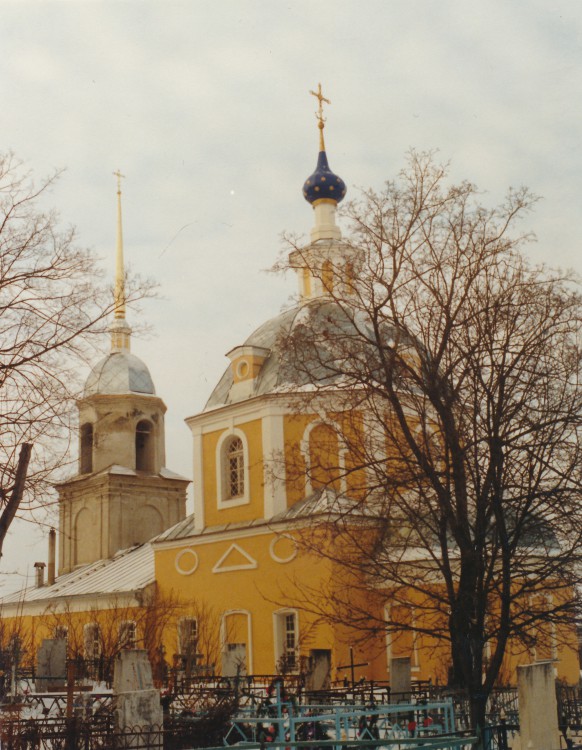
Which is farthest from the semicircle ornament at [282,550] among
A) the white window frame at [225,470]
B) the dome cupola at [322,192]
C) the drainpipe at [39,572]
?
the drainpipe at [39,572]

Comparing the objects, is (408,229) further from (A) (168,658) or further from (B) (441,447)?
(A) (168,658)

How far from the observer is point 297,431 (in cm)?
2720

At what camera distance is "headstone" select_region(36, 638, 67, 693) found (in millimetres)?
18906

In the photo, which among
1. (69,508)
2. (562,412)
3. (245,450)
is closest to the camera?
(562,412)

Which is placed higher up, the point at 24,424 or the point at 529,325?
the point at 529,325

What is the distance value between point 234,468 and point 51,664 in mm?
10594

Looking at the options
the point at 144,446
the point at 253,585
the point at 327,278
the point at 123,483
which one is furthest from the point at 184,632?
the point at 327,278

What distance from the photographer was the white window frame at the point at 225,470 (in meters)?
28.1

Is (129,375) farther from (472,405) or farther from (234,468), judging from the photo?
(472,405)

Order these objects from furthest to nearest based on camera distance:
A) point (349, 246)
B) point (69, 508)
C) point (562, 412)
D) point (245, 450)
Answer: point (69, 508)
point (245, 450)
point (349, 246)
point (562, 412)

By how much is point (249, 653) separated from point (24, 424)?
1658 centimetres

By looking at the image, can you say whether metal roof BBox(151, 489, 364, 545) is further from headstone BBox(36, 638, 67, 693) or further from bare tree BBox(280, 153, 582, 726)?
bare tree BBox(280, 153, 582, 726)

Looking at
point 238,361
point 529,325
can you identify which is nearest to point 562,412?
point 529,325

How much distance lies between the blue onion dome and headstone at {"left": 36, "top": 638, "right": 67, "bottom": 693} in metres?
19.0
